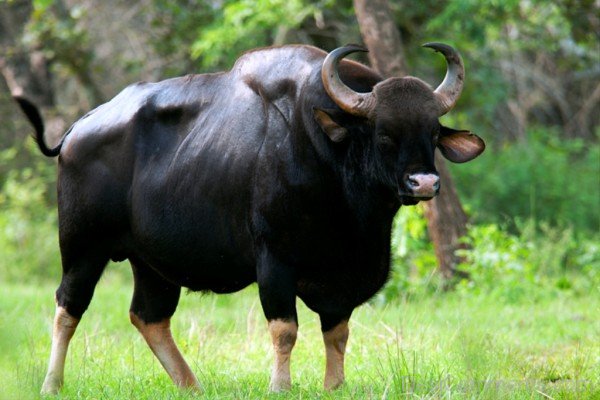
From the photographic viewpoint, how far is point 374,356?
7746 mm

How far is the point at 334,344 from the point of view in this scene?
6660mm

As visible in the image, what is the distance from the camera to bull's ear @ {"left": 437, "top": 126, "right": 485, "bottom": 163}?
654 cm

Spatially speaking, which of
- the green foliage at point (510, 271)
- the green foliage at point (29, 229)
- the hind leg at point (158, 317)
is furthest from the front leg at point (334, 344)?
the green foliage at point (29, 229)

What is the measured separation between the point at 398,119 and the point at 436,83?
14.3 m

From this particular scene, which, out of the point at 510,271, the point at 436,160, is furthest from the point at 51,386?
the point at 510,271

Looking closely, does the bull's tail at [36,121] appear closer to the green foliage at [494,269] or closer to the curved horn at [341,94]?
the curved horn at [341,94]

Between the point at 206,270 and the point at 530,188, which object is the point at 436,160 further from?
the point at 530,188

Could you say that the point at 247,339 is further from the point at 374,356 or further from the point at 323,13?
the point at 323,13

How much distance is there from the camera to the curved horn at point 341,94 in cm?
616

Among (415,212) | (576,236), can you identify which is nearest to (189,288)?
(415,212)

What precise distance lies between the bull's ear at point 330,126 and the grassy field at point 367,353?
1.27m

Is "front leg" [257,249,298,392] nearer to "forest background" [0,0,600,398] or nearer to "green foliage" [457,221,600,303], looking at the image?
"forest background" [0,0,600,398]

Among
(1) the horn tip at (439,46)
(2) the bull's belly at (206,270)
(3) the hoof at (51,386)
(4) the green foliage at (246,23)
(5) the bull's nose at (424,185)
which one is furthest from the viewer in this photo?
(4) the green foliage at (246,23)

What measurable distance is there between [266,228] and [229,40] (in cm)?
916
